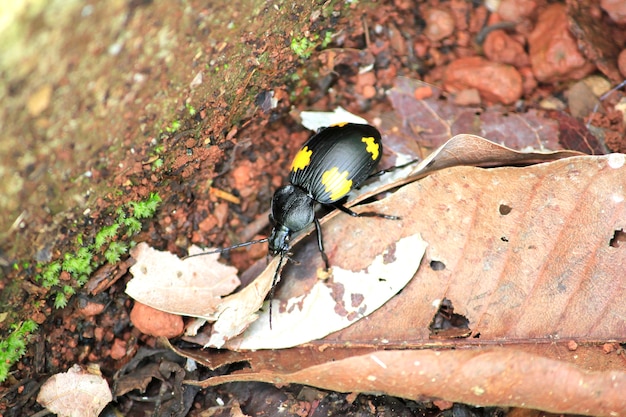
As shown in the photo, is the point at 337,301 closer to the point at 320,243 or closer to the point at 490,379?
the point at 320,243

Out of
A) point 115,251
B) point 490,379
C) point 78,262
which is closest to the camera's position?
point 490,379

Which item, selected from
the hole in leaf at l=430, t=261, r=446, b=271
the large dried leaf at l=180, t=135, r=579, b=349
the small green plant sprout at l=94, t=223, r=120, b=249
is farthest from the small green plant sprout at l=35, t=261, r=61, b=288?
the hole in leaf at l=430, t=261, r=446, b=271

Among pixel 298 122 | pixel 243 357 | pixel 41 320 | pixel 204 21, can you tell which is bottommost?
pixel 243 357

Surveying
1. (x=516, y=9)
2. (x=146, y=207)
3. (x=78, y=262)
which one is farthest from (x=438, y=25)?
(x=78, y=262)

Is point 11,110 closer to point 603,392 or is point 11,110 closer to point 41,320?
point 41,320

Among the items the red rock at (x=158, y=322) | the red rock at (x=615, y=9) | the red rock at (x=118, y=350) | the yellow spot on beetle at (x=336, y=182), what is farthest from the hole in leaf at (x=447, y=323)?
the red rock at (x=615, y=9)

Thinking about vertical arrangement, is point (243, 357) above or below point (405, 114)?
below

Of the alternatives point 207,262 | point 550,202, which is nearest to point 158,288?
point 207,262
